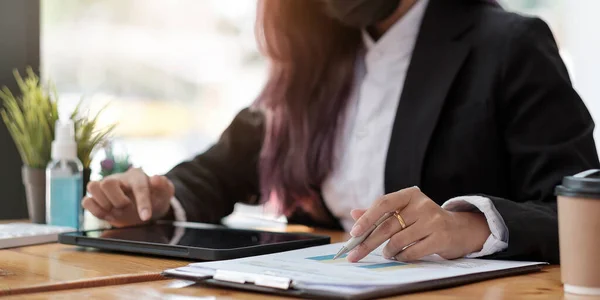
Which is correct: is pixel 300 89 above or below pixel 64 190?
above

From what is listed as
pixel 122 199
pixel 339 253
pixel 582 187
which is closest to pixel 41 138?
pixel 122 199

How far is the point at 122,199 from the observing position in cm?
Answer: 146

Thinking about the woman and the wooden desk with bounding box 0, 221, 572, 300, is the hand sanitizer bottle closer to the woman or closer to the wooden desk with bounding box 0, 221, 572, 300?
the woman

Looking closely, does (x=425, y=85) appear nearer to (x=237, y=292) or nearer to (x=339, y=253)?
(x=339, y=253)

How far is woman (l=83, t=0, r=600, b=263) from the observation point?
1.14 meters

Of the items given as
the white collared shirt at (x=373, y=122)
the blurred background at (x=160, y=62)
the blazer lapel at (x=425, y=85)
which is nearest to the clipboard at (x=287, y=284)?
the blazer lapel at (x=425, y=85)

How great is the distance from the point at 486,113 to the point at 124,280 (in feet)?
2.53

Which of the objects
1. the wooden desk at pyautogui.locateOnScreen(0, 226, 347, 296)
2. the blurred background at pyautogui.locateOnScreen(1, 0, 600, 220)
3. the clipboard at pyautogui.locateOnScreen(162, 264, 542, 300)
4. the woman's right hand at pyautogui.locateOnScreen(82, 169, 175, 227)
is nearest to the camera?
the clipboard at pyautogui.locateOnScreen(162, 264, 542, 300)

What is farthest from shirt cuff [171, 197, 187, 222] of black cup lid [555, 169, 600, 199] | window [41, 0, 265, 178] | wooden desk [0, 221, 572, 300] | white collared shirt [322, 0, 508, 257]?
window [41, 0, 265, 178]

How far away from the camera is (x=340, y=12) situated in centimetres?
166

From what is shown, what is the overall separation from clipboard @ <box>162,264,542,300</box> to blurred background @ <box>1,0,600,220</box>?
2.88 m

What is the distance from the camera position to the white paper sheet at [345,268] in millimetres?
854

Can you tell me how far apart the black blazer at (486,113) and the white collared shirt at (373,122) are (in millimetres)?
61

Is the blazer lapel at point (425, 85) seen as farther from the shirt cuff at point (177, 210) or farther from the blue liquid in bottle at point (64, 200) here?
the blue liquid in bottle at point (64, 200)
